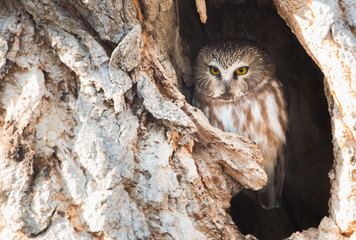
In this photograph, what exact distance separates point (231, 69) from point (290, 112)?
0.96 metres

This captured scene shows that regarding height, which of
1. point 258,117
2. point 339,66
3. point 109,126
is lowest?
point 109,126

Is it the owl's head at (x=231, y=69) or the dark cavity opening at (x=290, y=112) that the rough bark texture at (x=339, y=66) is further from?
the dark cavity opening at (x=290, y=112)

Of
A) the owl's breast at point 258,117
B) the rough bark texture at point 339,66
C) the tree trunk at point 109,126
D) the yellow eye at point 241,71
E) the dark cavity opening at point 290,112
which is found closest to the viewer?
the tree trunk at point 109,126

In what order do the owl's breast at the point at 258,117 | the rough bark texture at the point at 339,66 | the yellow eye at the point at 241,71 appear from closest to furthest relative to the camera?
the rough bark texture at the point at 339,66, the owl's breast at the point at 258,117, the yellow eye at the point at 241,71

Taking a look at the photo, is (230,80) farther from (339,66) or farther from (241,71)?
(339,66)

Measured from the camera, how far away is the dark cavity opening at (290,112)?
3.54 meters

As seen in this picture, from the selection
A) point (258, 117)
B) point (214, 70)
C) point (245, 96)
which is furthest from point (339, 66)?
point (214, 70)

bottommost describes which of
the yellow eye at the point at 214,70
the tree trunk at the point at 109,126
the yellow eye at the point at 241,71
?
the tree trunk at the point at 109,126

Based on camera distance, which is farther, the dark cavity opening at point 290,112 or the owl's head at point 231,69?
the dark cavity opening at point 290,112

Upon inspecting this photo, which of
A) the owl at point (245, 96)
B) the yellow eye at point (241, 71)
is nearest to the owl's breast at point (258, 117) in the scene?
the owl at point (245, 96)

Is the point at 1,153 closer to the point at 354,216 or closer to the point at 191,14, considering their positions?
the point at 354,216

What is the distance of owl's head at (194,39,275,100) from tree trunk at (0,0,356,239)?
85 cm

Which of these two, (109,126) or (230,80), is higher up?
(230,80)

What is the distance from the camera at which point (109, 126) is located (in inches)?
80.2
